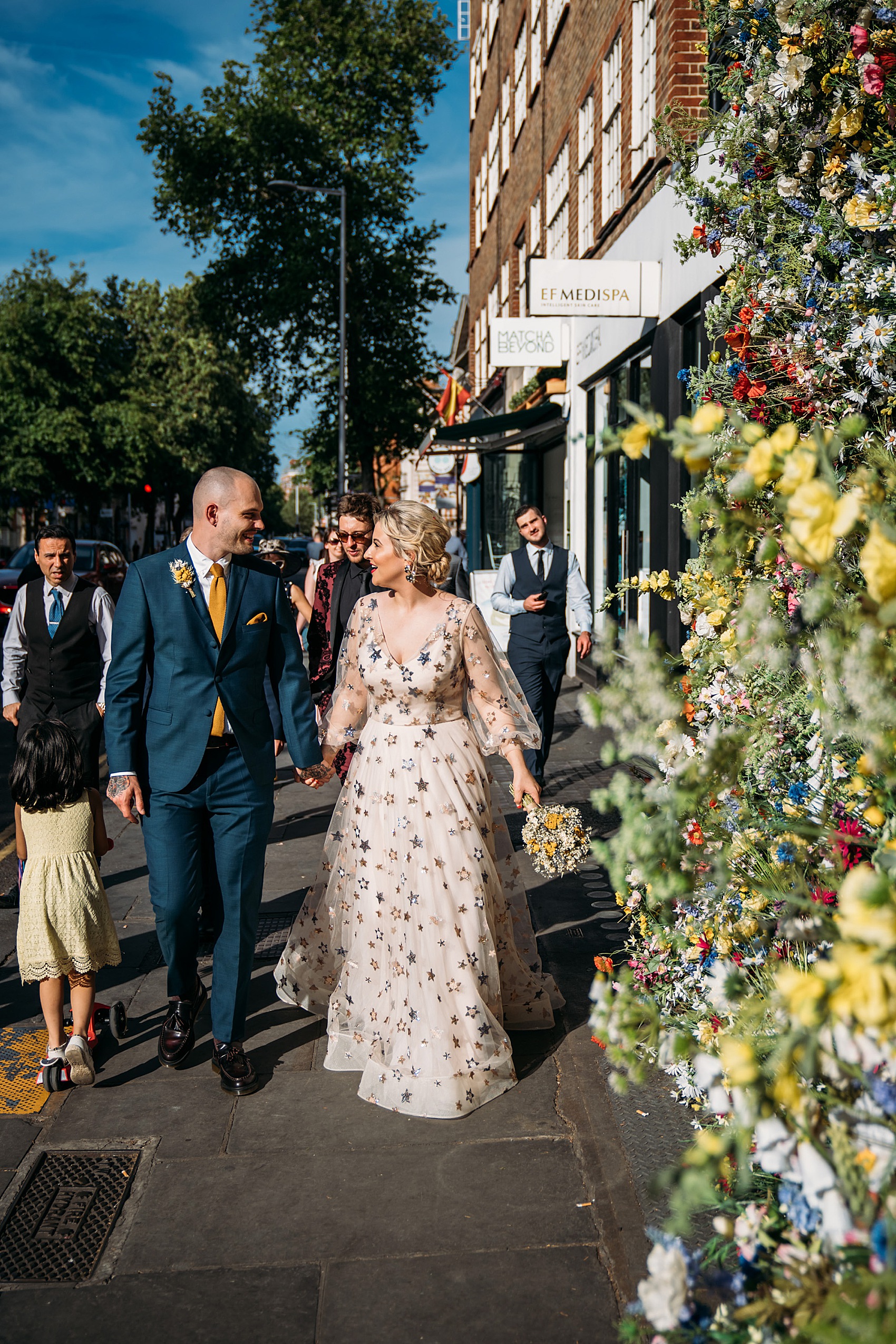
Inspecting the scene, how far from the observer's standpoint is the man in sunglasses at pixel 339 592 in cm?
574

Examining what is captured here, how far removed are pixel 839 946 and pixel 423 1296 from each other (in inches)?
82.9

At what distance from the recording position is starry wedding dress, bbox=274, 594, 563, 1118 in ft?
12.5

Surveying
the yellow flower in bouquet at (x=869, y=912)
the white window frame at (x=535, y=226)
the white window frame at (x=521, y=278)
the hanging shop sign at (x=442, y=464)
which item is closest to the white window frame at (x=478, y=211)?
the hanging shop sign at (x=442, y=464)

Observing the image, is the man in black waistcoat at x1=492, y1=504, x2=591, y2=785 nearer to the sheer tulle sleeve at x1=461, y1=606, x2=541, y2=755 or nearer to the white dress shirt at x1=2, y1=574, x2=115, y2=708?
the white dress shirt at x1=2, y1=574, x2=115, y2=708

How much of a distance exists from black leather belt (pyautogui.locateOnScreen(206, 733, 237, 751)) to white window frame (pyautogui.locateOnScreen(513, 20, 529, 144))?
18.1 m

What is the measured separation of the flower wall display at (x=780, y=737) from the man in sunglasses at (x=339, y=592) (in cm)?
235

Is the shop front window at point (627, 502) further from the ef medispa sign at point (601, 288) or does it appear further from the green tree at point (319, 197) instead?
the green tree at point (319, 197)

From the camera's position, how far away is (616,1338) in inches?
101

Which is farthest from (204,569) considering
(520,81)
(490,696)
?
(520,81)

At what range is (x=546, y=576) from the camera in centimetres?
741

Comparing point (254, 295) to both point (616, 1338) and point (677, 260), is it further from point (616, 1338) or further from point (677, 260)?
point (616, 1338)

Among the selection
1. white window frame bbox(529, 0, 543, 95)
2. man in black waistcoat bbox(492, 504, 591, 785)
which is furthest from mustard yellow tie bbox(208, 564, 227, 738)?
white window frame bbox(529, 0, 543, 95)

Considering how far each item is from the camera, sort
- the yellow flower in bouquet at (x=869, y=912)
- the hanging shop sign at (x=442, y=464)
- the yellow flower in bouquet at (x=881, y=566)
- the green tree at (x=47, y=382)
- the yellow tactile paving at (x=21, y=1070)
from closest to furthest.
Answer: the yellow flower in bouquet at (x=869, y=912) < the yellow flower in bouquet at (x=881, y=566) < the yellow tactile paving at (x=21, y=1070) < the hanging shop sign at (x=442, y=464) < the green tree at (x=47, y=382)

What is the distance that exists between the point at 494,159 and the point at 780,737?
81.9 ft
